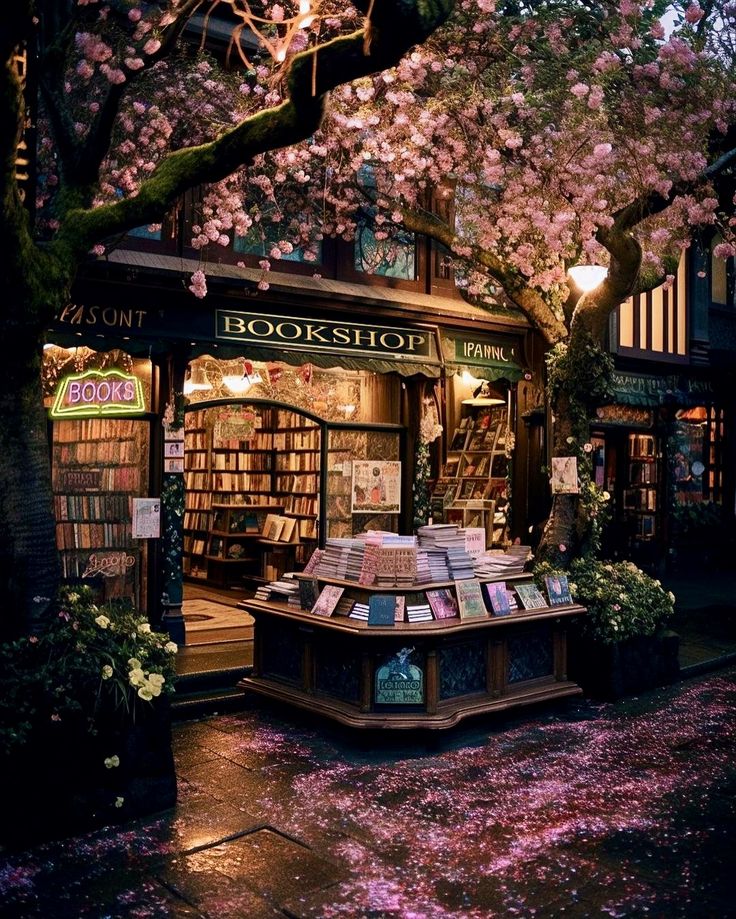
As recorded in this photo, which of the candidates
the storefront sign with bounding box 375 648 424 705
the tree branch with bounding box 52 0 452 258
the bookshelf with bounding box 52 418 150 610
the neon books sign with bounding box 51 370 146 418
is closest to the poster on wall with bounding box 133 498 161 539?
the bookshelf with bounding box 52 418 150 610

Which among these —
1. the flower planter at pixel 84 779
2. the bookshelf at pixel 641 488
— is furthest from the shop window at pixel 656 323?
the flower planter at pixel 84 779

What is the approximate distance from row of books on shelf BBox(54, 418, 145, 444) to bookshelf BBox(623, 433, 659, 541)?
1051 cm

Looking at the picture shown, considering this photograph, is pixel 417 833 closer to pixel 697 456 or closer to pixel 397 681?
pixel 397 681

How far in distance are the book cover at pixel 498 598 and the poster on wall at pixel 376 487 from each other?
196 inches

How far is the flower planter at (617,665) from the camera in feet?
30.1

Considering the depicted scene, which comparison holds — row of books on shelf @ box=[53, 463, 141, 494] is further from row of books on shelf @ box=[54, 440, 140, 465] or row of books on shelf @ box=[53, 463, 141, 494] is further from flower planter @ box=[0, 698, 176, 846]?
flower planter @ box=[0, 698, 176, 846]

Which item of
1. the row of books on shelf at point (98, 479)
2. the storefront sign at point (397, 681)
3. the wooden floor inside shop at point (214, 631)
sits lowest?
the wooden floor inside shop at point (214, 631)

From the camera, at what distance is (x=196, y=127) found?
10453mm

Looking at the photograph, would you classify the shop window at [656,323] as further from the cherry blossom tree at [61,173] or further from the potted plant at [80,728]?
the potted plant at [80,728]

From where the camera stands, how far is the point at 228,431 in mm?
14406

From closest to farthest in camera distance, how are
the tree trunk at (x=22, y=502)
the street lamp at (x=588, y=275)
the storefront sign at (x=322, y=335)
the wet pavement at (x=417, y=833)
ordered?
the wet pavement at (x=417, y=833), the tree trunk at (x=22, y=502), the street lamp at (x=588, y=275), the storefront sign at (x=322, y=335)

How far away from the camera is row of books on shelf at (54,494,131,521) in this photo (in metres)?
10.7

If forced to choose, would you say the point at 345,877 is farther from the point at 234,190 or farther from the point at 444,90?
the point at 444,90

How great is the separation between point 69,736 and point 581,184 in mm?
8194
